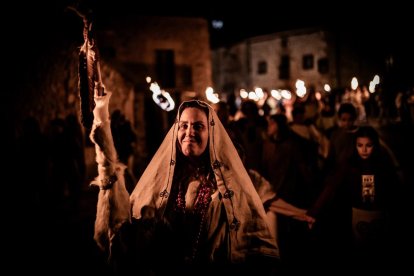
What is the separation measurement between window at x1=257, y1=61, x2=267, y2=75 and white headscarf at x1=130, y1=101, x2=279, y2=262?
119 ft

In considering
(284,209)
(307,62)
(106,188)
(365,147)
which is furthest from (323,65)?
(106,188)

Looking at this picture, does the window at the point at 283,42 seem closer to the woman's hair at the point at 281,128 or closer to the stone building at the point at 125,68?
the stone building at the point at 125,68

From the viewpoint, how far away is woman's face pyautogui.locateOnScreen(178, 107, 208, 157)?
3318mm

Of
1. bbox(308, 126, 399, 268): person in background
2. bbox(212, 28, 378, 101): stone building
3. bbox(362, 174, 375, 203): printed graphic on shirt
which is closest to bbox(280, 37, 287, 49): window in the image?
bbox(212, 28, 378, 101): stone building

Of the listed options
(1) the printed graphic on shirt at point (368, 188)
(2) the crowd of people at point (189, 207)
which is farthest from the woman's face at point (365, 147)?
(2) the crowd of people at point (189, 207)

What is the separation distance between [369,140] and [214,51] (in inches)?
1521

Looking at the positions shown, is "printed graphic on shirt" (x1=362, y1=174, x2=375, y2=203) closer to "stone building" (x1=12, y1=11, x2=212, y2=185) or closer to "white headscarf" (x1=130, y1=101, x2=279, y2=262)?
"white headscarf" (x1=130, y1=101, x2=279, y2=262)

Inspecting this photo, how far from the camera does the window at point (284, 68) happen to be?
3757cm

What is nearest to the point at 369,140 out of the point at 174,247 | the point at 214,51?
the point at 174,247

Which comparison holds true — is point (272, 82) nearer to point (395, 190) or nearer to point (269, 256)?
point (395, 190)

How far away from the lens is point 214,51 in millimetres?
43156

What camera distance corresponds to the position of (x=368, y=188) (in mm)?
5363

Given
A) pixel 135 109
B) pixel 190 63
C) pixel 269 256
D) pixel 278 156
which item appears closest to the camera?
pixel 269 256

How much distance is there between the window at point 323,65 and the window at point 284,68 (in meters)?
3.02
